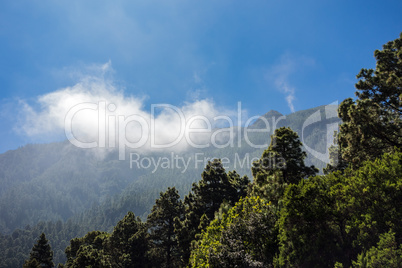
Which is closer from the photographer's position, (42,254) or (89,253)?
(89,253)

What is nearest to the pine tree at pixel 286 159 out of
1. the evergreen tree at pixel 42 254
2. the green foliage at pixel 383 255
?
the green foliage at pixel 383 255

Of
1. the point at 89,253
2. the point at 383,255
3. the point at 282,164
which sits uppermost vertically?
the point at 282,164

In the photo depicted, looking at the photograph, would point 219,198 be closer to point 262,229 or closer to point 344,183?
point 262,229

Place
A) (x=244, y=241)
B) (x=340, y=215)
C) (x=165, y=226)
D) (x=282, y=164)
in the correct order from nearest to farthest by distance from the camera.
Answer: (x=340, y=215) → (x=244, y=241) → (x=282, y=164) → (x=165, y=226)

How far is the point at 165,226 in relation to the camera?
37.1 meters

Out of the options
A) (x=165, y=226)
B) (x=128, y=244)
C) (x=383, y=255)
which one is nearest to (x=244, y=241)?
(x=383, y=255)

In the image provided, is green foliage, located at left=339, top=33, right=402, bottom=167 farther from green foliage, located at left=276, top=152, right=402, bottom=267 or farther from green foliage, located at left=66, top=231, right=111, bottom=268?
green foliage, located at left=66, top=231, right=111, bottom=268

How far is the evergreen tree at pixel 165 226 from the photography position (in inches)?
1455

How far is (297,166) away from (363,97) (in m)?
7.51

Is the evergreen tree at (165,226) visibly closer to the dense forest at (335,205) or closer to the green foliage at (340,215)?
the dense forest at (335,205)

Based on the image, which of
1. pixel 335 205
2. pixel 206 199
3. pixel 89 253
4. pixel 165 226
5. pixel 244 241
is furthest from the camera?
pixel 165 226

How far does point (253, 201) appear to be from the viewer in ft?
61.5

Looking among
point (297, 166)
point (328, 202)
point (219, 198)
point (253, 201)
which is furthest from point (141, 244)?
point (328, 202)

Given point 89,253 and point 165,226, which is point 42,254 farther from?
point 165,226
